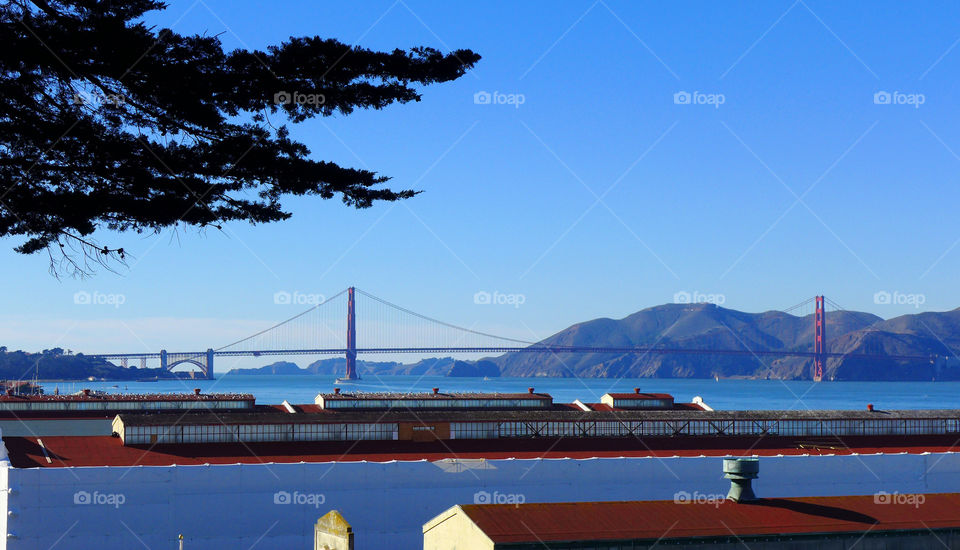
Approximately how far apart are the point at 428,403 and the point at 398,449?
123ft

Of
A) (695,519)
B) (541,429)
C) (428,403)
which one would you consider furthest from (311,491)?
(428,403)

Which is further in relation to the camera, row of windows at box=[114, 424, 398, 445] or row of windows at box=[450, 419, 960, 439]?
row of windows at box=[450, 419, 960, 439]

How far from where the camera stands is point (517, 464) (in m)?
52.5

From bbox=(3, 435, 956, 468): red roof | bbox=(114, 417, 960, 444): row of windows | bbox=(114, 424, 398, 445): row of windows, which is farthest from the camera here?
bbox=(114, 417, 960, 444): row of windows

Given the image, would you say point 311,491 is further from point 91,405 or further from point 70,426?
point 91,405

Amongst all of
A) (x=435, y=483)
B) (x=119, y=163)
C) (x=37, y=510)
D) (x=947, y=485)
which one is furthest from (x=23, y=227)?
(x=947, y=485)

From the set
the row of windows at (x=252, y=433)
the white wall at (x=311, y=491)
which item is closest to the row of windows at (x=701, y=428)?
the row of windows at (x=252, y=433)

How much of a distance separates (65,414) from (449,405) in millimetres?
30397

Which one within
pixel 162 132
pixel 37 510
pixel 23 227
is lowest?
pixel 37 510

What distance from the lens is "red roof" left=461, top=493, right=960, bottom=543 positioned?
29.2 m

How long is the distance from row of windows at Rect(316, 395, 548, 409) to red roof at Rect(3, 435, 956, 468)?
27577mm

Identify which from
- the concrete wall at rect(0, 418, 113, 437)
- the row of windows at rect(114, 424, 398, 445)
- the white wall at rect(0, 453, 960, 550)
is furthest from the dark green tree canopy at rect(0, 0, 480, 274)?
the concrete wall at rect(0, 418, 113, 437)

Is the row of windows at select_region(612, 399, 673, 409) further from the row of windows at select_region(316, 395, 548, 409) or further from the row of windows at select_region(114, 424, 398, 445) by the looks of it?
the row of windows at select_region(114, 424, 398, 445)

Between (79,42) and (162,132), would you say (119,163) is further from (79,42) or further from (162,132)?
(79,42)
